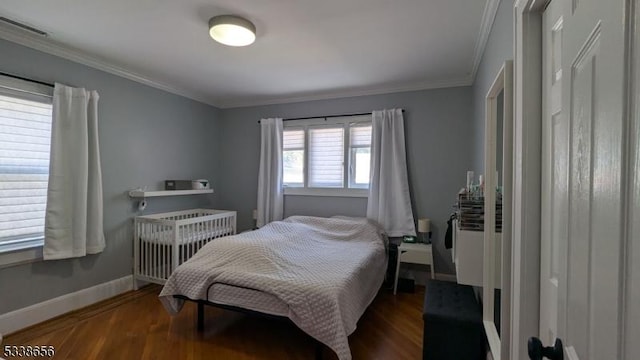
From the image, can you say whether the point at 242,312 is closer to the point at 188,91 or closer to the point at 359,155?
the point at 359,155

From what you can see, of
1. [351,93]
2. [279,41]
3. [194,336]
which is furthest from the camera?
[351,93]

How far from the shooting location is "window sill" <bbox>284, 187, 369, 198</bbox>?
403cm

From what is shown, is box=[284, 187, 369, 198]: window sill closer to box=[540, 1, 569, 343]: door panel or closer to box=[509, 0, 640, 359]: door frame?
box=[509, 0, 640, 359]: door frame

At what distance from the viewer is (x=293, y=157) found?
4445 millimetres

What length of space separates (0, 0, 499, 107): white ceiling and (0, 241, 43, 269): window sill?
1.74 metres

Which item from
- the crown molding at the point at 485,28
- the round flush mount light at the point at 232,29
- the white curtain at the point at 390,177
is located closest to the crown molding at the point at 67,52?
the round flush mount light at the point at 232,29

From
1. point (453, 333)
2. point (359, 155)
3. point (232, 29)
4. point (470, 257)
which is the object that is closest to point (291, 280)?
point (453, 333)

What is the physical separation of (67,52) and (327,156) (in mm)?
2963

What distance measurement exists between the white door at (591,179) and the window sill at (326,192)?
3.25 meters

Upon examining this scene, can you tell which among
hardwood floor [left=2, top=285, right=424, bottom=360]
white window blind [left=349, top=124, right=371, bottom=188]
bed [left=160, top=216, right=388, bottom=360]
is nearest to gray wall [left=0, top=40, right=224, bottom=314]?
hardwood floor [left=2, top=285, right=424, bottom=360]

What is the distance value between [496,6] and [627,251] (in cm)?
204

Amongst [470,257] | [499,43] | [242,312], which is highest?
[499,43]

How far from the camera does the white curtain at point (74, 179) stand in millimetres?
2707

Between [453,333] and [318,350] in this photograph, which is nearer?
[453,333]
